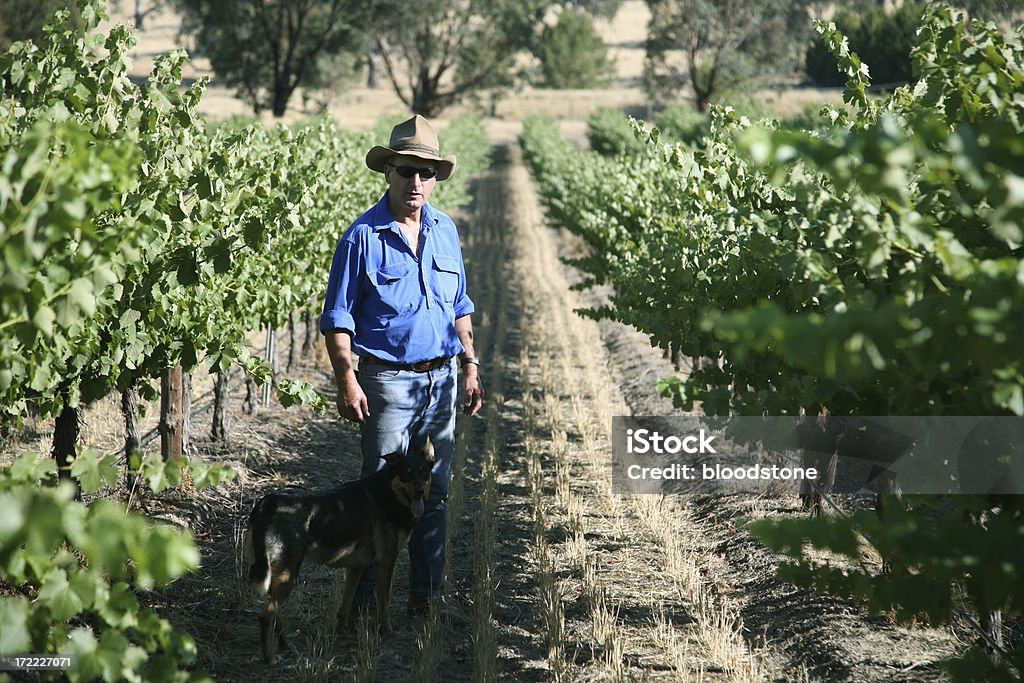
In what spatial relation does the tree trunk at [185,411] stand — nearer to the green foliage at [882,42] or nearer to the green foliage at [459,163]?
the green foliage at [459,163]

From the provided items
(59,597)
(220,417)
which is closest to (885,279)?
(59,597)

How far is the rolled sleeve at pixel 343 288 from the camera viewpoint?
4.59 metres

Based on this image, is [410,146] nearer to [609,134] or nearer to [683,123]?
[609,134]

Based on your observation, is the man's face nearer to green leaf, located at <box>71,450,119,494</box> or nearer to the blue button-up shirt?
the blue button-up shirt

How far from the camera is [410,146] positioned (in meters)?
4.77

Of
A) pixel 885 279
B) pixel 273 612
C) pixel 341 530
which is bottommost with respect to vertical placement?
pixel 273 612

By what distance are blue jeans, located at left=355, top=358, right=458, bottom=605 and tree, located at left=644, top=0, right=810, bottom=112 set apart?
4725cm

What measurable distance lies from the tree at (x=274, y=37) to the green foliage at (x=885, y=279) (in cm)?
4029

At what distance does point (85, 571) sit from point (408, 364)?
249cm

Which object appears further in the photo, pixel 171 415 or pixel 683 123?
pixel 683 123

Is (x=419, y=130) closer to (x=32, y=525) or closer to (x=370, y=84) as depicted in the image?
(x=32, y=525)

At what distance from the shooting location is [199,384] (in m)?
9.74

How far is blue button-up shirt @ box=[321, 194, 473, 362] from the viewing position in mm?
4648

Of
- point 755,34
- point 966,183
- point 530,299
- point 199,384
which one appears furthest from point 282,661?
point 755,34
